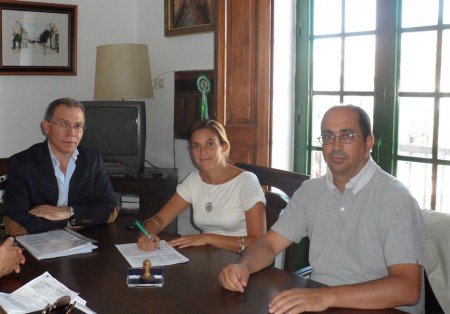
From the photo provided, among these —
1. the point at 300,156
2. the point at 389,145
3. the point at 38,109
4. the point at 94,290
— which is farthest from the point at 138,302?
the point at 38,109

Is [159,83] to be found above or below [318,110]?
above

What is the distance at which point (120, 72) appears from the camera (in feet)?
13.0

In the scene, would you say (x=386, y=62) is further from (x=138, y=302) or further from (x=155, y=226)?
(x=138, y=302)

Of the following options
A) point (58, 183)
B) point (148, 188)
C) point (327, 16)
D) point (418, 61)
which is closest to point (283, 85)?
point (327, 16)

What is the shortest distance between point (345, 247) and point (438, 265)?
0.94 feet

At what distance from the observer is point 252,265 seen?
1.76 m

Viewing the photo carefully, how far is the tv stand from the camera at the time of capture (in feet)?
12.5

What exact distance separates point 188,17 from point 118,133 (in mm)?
980

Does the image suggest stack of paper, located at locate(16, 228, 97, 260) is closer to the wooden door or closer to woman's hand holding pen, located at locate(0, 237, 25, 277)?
woman's hand holding pen, located at locate(0, 237, 25, 277)

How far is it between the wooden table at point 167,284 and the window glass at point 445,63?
1.51m

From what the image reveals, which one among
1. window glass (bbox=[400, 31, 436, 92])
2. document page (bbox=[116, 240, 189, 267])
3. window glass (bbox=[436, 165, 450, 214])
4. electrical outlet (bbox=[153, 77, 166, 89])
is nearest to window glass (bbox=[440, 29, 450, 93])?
window glass (bbox=[400, 31, 436, 92])

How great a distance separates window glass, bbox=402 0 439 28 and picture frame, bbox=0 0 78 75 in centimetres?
247

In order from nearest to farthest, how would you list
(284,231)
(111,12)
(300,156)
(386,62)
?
(284,231) → (386,62) → (300,156) → (111,12)

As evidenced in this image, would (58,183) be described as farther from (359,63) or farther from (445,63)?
(445,63)
